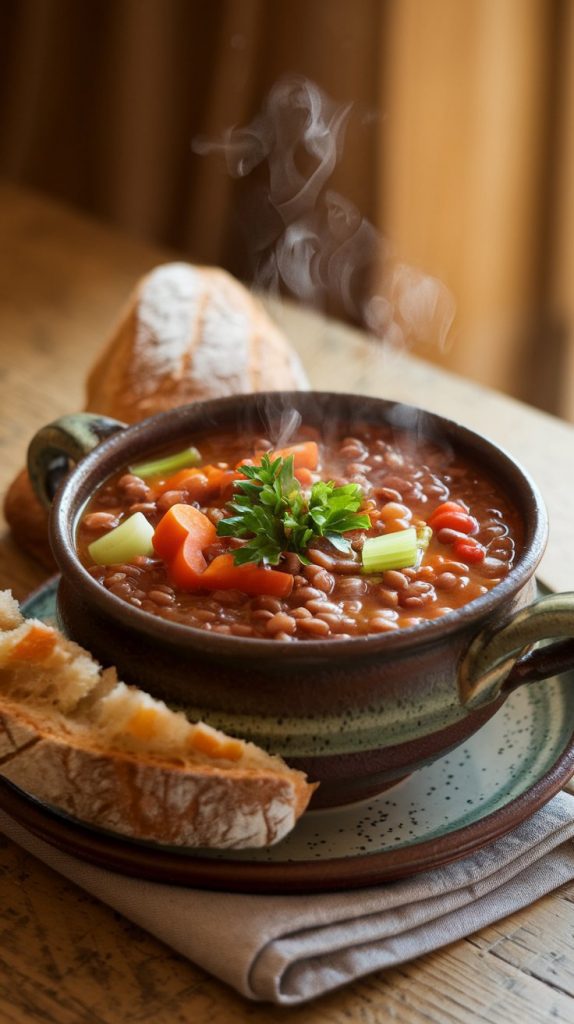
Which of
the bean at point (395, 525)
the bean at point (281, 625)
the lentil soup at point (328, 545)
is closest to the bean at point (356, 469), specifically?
the lentil soup at point (328, 545)

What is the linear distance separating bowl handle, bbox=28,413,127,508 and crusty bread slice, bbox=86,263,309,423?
48 centimetres

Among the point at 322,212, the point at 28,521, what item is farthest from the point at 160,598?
the point at 322,212

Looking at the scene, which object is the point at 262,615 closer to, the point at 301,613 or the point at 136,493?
the point at 301,613

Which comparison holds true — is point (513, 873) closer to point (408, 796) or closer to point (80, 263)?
point (408, 796)

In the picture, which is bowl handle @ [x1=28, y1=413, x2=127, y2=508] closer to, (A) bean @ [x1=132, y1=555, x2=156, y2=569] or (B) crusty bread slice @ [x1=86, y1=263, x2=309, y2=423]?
(A) bean @ [x1=132, y1=555, x2=156, y2=569]

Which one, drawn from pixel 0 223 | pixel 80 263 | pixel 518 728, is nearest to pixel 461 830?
pixel 518 728

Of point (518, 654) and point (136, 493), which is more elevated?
point (518, 654)

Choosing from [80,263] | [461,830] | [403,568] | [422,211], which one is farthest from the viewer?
[422,211]

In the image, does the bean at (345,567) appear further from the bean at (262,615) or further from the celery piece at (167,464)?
Answer: the celery piece at (167,464)

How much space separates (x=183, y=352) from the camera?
122 inches

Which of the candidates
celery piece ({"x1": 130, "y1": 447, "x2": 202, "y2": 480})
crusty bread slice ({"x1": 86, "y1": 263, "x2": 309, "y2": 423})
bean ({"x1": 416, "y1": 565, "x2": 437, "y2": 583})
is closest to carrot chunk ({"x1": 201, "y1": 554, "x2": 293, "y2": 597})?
bean ({"x1": 416, "y1": 565, "x2": 437, "y2": 583})

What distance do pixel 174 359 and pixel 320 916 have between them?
5.33 feet

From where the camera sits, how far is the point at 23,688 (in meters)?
1.95

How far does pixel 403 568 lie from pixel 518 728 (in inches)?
15.4
